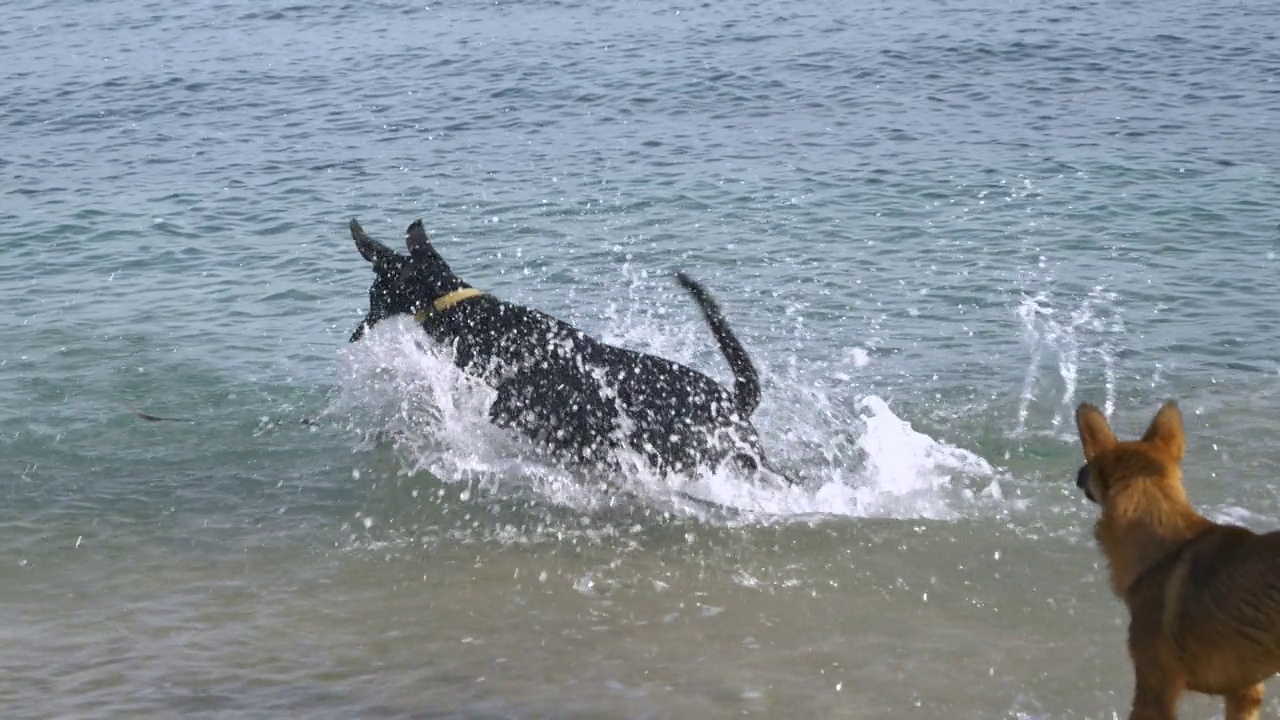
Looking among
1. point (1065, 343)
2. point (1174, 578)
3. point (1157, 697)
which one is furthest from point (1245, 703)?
point (1065, 343)

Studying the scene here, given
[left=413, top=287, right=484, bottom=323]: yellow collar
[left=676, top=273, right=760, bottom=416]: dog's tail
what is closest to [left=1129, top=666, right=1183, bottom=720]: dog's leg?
[left=676, top=273, right=760, bottom=416]: dog's tail

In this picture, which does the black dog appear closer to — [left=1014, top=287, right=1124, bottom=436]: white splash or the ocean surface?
the ocean surface

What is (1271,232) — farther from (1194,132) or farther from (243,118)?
(243,118)

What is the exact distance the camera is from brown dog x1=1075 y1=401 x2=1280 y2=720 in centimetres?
354

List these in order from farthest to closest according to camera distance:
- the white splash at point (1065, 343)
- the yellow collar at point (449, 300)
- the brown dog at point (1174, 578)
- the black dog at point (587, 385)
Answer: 1. the white splash at point (1065, 343)
2. the yellow collar at point (449, 300)
3. the black dog at point (587, 385)
4. the brown dog at point (1174, 578)

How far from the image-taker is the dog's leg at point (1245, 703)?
3742 mm

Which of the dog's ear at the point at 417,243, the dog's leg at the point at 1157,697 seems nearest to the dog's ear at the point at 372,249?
the dog's ear at the point at 417,243

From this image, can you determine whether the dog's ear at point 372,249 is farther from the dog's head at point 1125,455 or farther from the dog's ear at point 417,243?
the dog's head at point 1125,455

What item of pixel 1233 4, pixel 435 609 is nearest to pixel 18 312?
pixel 435 609

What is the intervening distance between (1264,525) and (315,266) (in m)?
6.75

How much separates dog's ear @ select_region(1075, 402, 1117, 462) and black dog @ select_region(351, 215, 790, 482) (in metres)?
2.46

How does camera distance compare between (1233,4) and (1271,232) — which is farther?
(1233,4)

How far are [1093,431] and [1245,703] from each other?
810mm

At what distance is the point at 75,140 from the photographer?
14398mm
